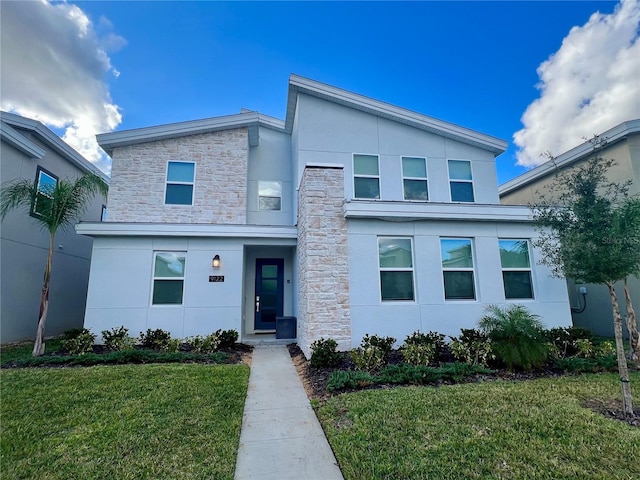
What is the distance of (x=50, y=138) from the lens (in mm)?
10250

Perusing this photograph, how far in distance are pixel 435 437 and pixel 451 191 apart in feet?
28.1

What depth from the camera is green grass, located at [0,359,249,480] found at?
112 inches

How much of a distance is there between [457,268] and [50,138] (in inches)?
540

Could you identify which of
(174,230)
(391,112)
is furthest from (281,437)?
(391,112)

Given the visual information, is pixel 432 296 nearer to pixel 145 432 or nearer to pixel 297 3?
pixel 145 432

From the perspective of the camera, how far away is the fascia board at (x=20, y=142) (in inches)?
334

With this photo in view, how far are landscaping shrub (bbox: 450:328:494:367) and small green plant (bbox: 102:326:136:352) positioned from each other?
7.52 meters

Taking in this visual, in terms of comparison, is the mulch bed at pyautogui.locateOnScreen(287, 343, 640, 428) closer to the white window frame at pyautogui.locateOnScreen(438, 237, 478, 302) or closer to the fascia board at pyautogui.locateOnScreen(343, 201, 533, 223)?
the white window frame at pyautogui.locateOnScreen(438, 237, 478, 302)

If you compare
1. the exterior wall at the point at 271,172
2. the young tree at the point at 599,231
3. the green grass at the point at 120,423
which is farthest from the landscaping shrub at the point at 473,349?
the exterior wall at the point at 271,172

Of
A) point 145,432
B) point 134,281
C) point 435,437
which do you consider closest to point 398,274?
point 435,437

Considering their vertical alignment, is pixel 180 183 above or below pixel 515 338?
above

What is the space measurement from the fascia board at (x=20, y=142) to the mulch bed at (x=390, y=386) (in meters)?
10.2

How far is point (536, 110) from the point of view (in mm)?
13219

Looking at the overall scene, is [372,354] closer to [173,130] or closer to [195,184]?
[195,184]
